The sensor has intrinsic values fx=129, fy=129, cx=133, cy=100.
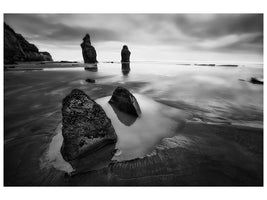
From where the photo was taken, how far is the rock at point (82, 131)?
3.03 meters

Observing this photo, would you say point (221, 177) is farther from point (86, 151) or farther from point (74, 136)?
point (74, 136)

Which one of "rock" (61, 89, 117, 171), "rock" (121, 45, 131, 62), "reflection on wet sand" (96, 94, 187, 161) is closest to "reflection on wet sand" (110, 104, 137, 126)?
"reflection on wet sand" (96, 94, 187, 161)

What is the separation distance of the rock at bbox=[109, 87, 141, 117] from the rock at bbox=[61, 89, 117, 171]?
1.34 meters

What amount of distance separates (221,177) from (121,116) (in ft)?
10.4

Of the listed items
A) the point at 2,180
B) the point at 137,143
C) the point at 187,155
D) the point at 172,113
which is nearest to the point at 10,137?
the point at 2,180

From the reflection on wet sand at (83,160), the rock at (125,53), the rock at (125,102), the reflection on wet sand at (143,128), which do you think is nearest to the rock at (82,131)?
the reflection on wet sand at (83,160)

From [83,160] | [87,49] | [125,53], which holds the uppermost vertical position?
[87,49]

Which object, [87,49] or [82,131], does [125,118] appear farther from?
[87,49]

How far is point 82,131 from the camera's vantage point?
3.19m

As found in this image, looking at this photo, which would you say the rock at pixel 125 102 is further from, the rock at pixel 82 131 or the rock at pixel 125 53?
the rock at pixel 125 53

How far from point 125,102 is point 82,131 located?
6.88ft

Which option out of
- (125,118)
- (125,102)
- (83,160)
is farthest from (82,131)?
(125,102)

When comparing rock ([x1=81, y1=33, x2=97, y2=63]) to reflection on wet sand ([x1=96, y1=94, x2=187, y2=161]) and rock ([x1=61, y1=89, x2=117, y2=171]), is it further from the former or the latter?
rock ([x1=61, y1=89, x2=117, y2=171])

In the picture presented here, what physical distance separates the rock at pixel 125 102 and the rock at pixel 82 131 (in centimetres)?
134
